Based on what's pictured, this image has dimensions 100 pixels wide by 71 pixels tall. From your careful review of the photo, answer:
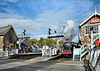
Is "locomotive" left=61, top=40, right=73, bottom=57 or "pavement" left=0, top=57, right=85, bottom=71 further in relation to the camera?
"locomotive" left=61, top=40, right=73, bottom=57

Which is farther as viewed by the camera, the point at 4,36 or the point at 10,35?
the point at 10,35

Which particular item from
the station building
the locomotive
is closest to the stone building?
the locomotive

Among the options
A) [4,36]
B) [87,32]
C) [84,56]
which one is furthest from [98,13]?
[4,36]

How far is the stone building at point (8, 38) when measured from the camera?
27.8 m

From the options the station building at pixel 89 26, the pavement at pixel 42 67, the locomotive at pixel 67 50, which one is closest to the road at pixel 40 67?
the pavement at pixel 42 67

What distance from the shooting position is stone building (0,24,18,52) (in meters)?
27.8

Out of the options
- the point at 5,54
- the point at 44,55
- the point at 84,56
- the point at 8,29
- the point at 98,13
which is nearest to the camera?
the point at 84,56

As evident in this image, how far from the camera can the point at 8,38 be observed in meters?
30.3

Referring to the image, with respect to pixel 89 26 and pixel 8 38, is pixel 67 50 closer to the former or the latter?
pixel 89 26

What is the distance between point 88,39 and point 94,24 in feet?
7.53

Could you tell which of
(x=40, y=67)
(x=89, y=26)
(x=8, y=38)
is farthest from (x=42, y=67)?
(x=8, y=38)

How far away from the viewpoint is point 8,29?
30297mm

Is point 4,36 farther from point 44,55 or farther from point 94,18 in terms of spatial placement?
point 94,18

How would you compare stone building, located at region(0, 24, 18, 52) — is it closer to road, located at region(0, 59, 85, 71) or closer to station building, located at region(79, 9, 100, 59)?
road, located at region(0, 59, 85, 71)
